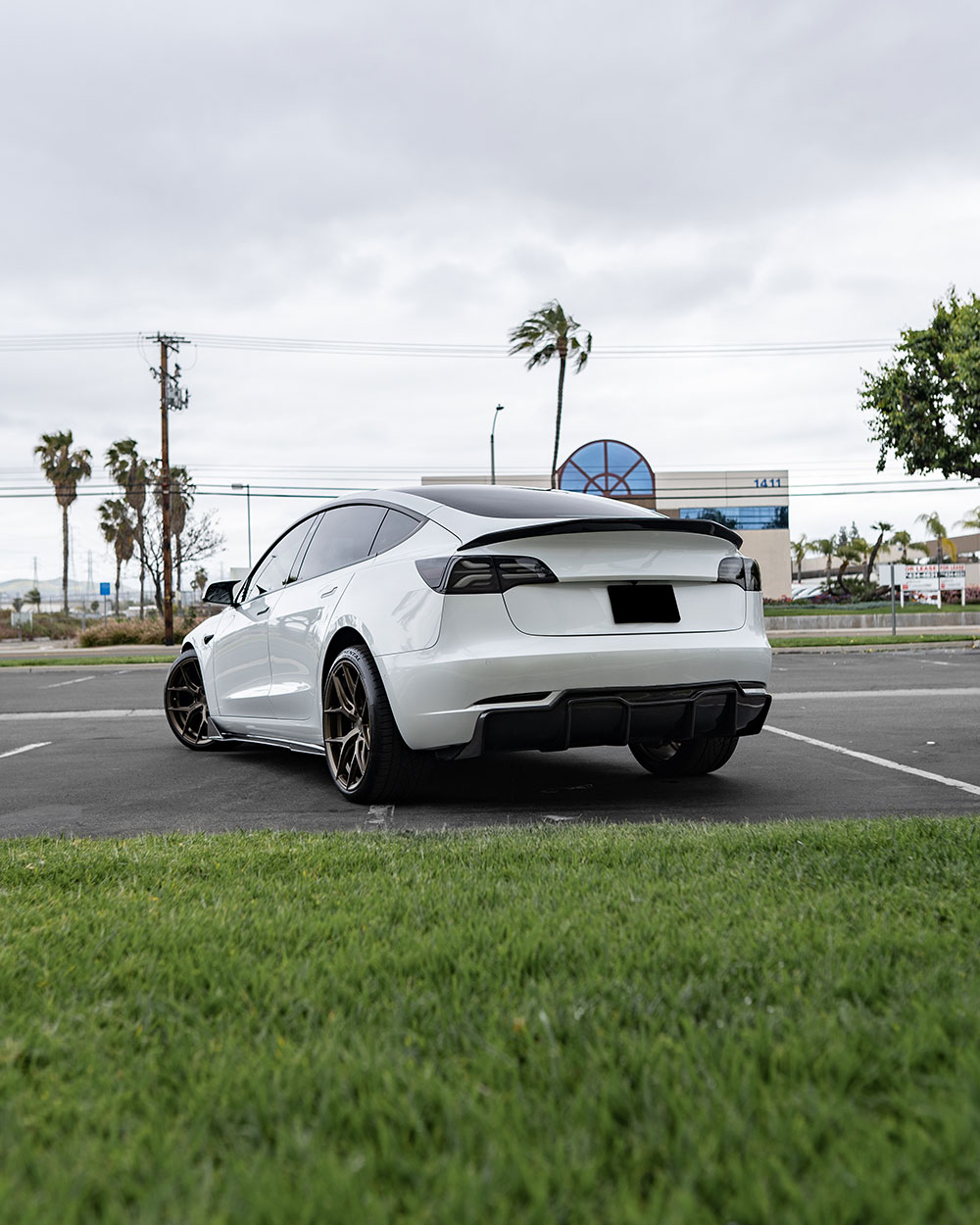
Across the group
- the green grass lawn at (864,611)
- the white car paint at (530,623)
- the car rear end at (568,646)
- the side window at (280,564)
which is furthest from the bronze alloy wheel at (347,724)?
the green grass lawn at (864,611)

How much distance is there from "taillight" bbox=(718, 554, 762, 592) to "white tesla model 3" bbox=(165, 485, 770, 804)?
0.04 feet

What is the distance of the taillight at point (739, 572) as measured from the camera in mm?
5465

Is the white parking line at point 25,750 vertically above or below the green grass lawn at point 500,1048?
below

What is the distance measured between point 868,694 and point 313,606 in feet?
25.1

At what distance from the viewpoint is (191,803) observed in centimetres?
568

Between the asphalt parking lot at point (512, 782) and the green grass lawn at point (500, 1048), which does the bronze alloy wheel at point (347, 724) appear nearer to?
the asphalt parking lot at point (512, 782)

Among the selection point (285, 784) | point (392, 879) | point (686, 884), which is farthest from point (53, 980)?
point (285, 784)

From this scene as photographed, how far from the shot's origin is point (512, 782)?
6.23 m

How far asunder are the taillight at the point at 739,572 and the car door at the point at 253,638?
273 cm

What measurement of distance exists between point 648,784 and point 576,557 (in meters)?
1.75

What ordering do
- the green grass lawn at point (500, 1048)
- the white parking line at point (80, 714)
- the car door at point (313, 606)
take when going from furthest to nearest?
the white parking line at point (80, 714), the car door at point (313, 606), the green grass lawn at point (500, 1048)

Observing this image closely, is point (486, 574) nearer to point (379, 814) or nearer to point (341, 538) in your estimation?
point (379, 814)

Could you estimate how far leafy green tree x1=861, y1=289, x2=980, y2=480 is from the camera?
2711 cm

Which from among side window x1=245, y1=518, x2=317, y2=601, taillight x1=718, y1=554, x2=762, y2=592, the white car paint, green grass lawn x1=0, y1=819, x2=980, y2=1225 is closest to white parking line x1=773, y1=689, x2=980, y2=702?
taillight x1=718, y1=554, x2=762, y2=592
